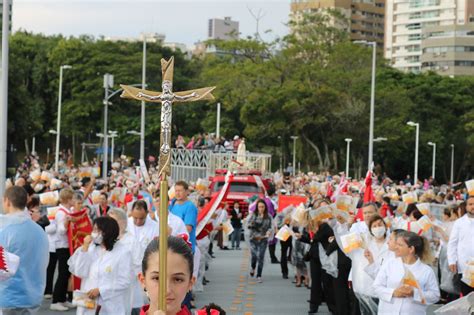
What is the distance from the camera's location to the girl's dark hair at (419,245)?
10.2m

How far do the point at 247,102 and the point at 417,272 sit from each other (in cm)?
6132

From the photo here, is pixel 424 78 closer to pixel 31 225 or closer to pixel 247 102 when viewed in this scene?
pixel 247 102

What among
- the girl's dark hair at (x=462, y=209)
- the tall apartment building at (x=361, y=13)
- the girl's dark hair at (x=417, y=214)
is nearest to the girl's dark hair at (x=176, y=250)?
the girl's dark hair at (x=462, y=209)

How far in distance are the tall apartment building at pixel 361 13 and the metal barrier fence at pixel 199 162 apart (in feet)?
293

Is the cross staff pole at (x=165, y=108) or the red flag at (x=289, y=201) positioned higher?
the cross staff pole at (x=165, y=108)

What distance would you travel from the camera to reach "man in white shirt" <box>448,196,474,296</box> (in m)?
13.9

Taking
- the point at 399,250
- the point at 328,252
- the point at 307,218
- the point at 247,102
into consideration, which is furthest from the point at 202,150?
the point at 399,250

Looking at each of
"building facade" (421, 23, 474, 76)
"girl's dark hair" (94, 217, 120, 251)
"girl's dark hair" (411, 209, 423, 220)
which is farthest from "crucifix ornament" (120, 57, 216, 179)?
"building facade" (421, 23, 474, 76)

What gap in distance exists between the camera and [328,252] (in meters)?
14.5

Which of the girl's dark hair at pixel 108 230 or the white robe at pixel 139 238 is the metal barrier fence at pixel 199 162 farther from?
the girl's dark hair at pixel 108 230

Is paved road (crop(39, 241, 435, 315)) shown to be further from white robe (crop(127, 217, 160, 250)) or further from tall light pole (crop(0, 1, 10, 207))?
white robe (crop(127, 217, 160, 250))

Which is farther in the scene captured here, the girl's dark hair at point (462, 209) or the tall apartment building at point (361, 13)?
the tall apartment building at point (361, 13)

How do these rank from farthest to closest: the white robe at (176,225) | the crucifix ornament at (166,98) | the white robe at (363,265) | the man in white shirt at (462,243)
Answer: the man in white shirt at (462,243), the white robe at (176,225), the white robe at (363,265), the crucifix ornament at (166,98)

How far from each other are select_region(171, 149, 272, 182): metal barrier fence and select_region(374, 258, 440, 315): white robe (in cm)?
3481
